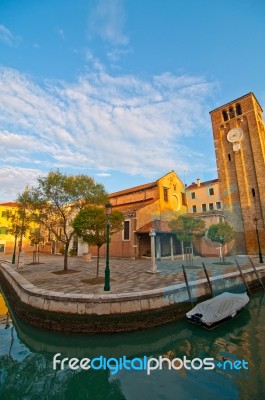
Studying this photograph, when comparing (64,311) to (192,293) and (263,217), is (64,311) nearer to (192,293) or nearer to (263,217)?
(192,293)

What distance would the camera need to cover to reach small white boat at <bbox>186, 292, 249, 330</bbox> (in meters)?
7.56

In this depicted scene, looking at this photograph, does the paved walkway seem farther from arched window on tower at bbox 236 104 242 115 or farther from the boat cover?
arched window on tower at bbox 236 104 242 115

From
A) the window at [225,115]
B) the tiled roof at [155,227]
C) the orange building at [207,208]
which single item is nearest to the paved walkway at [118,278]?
the tiled roof at [155,227]

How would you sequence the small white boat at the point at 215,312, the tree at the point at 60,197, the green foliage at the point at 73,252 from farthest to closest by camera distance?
the green foliage at the point at 73,252 < the tree at the point at 60,197 < the small white boat at the point at 215,312

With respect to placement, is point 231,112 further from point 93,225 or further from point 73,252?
point 73,252

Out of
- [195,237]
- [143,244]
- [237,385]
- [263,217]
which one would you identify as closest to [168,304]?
[237,385]

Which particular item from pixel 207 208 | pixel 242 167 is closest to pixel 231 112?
pixel 242 167

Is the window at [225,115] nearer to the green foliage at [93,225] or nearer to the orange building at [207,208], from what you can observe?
the orange building at [207,208]

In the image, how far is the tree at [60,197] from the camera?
614 inches

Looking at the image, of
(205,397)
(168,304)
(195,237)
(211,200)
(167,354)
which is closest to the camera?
(205,397)

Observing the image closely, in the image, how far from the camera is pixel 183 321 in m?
8.39

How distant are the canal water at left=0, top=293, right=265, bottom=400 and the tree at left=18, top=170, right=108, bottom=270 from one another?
9.03 m

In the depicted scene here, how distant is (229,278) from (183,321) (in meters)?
5.14

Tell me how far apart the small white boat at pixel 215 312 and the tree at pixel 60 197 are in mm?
10244
